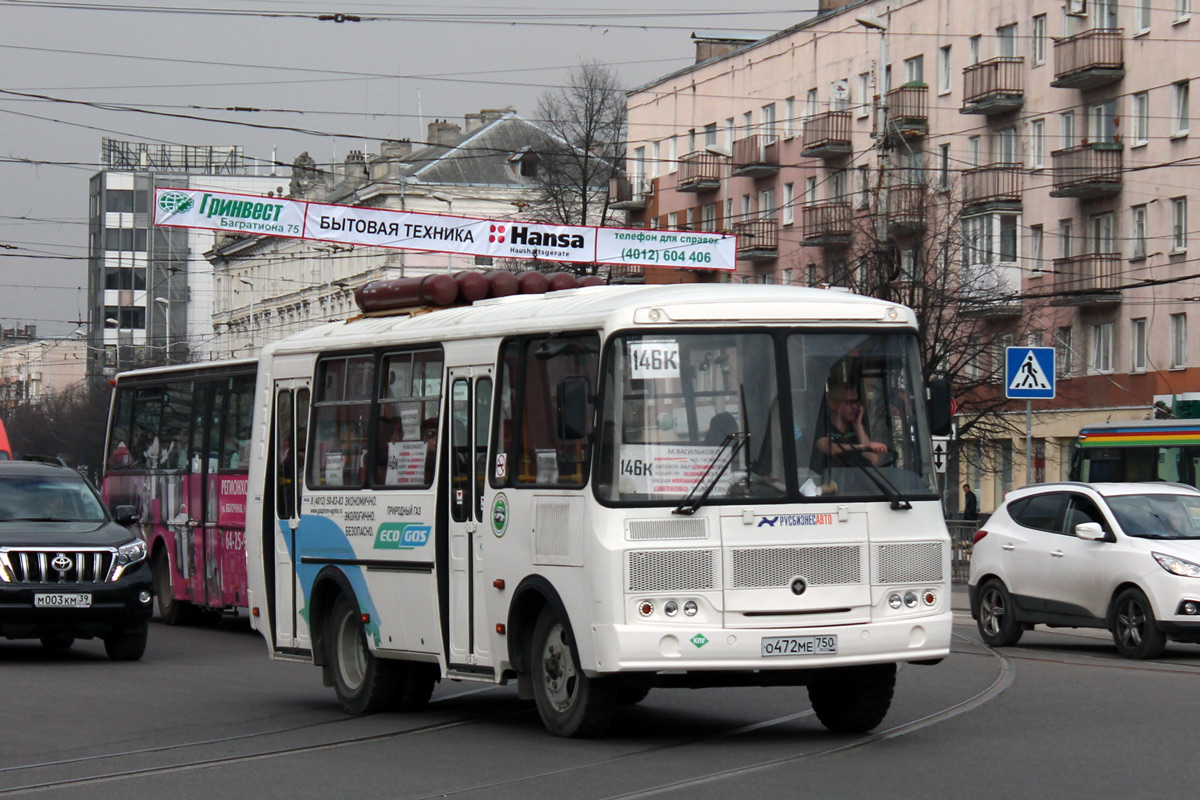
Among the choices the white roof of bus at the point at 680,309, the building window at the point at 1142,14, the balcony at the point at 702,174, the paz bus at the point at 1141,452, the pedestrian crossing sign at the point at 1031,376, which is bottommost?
the paz bus at the point at 1141,452

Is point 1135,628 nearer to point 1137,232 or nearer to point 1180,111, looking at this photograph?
point 1180,111

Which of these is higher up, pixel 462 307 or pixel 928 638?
pixel 462 307

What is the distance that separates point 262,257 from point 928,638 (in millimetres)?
88431

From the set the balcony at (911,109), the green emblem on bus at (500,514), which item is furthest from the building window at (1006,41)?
the green emblem on bus at (500,514)

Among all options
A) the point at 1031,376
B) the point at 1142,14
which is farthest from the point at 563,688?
the point at 1142,14

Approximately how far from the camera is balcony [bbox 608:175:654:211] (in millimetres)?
74688

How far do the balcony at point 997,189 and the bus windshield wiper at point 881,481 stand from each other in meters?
43.2

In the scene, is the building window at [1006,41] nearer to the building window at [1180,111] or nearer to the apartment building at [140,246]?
the building window at [1180,111]

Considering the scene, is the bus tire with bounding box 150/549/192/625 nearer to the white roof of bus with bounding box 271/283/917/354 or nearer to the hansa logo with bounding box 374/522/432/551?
the hansa logo with bounding box 374/522/432/551

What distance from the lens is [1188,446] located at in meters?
31.4

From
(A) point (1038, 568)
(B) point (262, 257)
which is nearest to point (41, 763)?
(A) point (1038, 568)

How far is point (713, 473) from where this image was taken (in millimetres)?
10648

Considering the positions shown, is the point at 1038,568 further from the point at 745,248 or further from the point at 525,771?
the point at 745,248

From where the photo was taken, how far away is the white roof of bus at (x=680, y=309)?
1088cm
